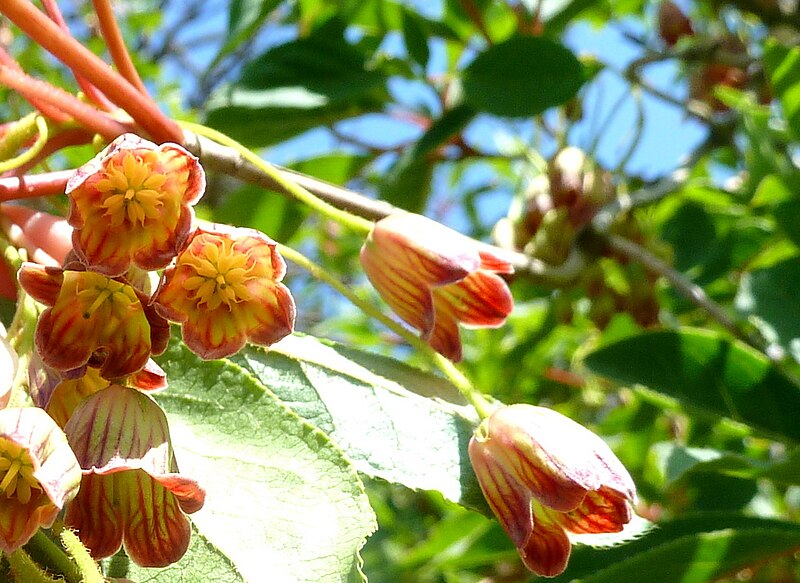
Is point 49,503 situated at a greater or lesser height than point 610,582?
greater

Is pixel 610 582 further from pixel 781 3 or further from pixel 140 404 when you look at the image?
pixel 781 3

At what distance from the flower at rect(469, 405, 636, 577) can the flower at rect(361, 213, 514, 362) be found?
0.13 meters

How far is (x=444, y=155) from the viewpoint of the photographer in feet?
7.14

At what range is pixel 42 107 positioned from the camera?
37.0 inches

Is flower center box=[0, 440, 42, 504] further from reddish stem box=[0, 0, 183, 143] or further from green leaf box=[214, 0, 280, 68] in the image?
green leaf box=[214, 0, 280, 68]

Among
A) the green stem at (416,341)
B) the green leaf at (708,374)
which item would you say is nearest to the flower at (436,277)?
the green stem at (416,341)

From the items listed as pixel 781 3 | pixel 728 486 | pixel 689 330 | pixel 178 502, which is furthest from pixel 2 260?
pixel 781 3

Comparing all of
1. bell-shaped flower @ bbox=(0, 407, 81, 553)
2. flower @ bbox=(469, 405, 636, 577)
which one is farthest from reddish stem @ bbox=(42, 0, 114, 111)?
flower @ bbox=(469, 405, 636, 577)

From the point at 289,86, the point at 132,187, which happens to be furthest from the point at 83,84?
the point at 289,86

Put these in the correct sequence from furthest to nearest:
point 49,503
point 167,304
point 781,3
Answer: point 781,3, point 167,304, point 49,503

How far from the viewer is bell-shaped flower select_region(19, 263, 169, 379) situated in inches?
30.5

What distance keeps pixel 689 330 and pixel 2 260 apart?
98 cm

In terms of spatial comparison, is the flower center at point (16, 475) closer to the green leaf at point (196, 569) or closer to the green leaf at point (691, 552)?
the green leaf at point (196, 569)

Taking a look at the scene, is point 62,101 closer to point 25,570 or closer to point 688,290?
point 25,570
